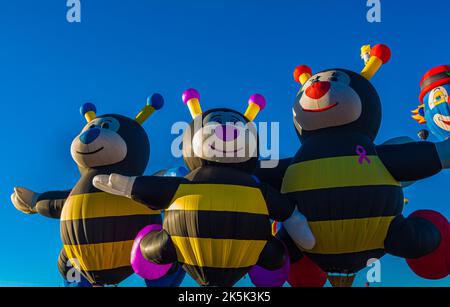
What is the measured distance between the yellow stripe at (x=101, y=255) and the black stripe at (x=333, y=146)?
2672mm

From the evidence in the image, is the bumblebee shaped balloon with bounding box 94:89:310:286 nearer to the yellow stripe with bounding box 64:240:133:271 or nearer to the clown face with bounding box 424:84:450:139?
the yellow stripe with bounding box 64:240:133:271

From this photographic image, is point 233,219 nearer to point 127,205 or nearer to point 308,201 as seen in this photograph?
point 308,201

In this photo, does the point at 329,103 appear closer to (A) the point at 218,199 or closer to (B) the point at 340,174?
(B) the point at 340,174

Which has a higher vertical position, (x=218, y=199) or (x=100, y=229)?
(x=218, y=199)

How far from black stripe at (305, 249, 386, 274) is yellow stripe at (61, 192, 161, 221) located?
2612 mm

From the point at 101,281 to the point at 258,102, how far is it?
132 inches

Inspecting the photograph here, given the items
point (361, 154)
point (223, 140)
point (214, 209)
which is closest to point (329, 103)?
point (361, 154)

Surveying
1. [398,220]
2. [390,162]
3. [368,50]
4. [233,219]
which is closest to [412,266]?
[398,220]

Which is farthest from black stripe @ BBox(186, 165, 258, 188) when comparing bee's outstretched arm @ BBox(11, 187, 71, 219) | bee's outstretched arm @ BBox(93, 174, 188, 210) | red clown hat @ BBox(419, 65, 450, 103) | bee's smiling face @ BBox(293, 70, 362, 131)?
red clown hat @ BBox(419, 65, 450, 103)

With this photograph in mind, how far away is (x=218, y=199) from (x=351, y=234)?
67.2 inches

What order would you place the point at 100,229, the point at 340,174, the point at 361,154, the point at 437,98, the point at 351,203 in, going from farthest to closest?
the point at 437,98 → the point at 100,229 → the point at 361,154 → the point at 340,174 → the point at 351,203

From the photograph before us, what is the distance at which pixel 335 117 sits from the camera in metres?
5.82

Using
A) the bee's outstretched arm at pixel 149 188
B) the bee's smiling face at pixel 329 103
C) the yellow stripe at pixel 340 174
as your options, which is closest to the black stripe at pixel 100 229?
the bee's outstretched arm at pixel 149 188

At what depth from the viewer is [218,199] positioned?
4.84m
